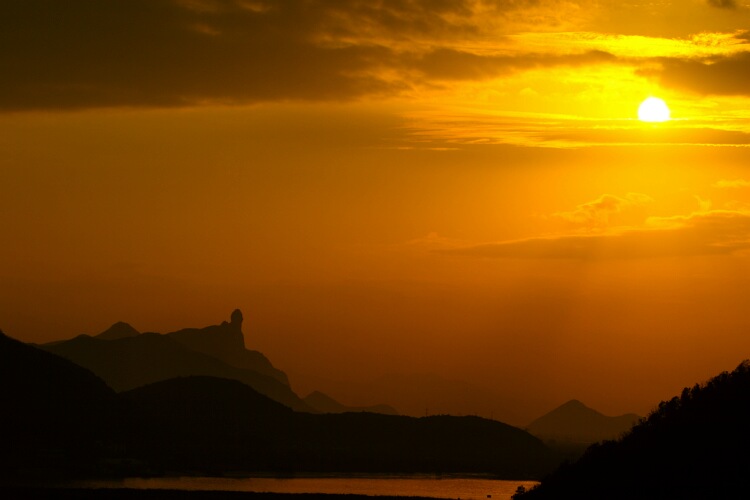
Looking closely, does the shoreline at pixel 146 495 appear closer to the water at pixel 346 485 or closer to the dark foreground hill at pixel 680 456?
the water at pixel 346 485

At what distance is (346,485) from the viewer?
159625mm

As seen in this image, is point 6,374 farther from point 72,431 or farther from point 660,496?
point 660,496

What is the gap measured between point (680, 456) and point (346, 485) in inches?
3842

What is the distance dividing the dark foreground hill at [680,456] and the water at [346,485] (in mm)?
59705

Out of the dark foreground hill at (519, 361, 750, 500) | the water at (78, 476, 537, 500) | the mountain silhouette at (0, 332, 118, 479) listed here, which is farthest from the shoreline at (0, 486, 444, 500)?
the dark foreground hill at (519, 361, 750, 500)

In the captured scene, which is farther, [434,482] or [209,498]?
[434,482]

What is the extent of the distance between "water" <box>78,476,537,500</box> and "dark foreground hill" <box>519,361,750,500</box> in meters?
59.7

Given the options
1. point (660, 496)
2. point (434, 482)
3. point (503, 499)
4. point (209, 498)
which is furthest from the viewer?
point (434, 482)

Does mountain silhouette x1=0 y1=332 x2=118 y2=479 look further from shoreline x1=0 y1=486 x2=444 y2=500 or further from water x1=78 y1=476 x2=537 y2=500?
shoreline x1=0 y1=486 x2=444 y2=500

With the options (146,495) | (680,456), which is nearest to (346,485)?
(146,495)

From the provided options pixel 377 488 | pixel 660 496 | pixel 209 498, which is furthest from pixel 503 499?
pixel 660 496

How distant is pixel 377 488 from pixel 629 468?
8706 cm

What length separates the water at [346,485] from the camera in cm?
14500

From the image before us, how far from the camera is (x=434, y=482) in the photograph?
597ft
